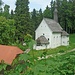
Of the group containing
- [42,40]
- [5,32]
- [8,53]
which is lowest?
[8,53]

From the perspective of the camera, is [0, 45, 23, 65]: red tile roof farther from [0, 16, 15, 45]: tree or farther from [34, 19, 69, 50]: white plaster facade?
[34, 19, 69, 50]: white plaster facade

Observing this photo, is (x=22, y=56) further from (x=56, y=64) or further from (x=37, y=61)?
(x=56, y=64)

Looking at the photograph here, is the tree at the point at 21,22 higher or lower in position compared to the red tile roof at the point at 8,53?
higher

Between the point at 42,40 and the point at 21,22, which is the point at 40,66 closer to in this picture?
the point at 42,40

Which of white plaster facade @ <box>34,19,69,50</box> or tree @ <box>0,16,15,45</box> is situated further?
white plaster facade @ <box>34,19,69,50</box>

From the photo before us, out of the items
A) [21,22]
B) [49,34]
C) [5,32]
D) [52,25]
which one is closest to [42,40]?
[49,34]

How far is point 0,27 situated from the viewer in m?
31.5

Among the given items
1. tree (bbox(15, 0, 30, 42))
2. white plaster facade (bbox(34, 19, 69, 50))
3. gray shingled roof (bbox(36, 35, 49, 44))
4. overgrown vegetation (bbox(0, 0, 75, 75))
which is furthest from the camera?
tree (bbox(15, 0, 30, 42))

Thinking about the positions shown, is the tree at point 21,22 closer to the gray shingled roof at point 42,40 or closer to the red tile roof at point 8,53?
the gray shingled roof at point 42,40

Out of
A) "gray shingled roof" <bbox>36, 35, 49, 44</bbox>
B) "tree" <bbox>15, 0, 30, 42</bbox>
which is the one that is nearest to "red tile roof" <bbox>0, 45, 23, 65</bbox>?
"gray shingled roof" <bbox>36, 35, 49, 44</bbox>

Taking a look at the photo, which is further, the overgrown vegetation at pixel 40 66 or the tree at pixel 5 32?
the tree at pixel 5 32

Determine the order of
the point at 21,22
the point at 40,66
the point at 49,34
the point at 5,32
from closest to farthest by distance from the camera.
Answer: the point at 40,66 < the point at 5,32 < the point at 49,34 < the point at 21,22

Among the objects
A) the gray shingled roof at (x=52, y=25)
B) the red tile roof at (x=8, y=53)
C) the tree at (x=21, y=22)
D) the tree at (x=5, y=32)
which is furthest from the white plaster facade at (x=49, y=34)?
the red tile roof at (x=8, y=53)

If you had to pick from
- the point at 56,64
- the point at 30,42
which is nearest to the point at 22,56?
the point at 30,42
